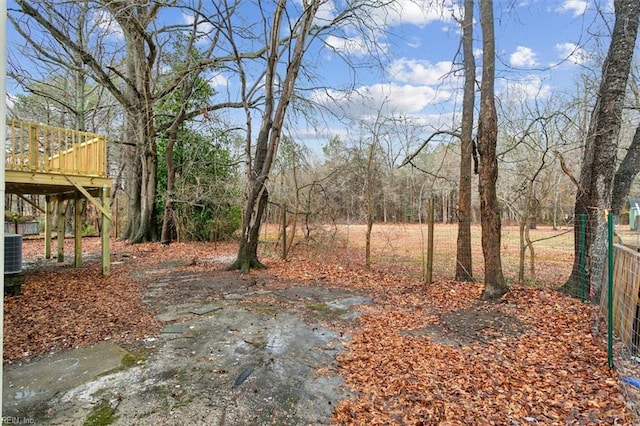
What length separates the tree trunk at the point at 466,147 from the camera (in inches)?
233

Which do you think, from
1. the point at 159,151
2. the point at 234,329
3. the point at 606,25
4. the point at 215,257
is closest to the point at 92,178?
the point at 215,257

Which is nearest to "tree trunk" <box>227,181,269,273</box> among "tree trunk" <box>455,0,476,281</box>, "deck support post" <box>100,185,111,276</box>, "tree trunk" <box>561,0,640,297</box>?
"deck support post" <box>100,185,111,276</box>

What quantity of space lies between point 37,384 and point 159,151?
11.2 metres

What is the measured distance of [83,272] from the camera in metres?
6.95

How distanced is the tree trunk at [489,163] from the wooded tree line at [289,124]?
0.02 m

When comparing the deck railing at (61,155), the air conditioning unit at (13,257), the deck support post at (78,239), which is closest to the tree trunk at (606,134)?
the air conditioning unit at (13,257)

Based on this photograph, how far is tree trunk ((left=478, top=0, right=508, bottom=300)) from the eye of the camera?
4746 mm

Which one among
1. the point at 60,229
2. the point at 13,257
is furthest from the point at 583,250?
the point at 60,229

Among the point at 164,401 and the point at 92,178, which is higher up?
the point at 92,178

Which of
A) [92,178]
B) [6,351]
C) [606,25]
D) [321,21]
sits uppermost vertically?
[321,21]

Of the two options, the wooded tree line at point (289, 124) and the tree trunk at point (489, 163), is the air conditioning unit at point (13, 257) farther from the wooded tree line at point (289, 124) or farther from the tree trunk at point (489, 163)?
the tree trunk at point (489, 163)

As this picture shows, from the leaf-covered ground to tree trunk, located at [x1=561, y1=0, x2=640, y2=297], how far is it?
2.58 ft

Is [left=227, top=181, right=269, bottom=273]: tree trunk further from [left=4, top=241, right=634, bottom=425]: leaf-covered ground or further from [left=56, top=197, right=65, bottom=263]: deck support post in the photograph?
[left=56, top=197, right=65, bottom=263]: deck support post

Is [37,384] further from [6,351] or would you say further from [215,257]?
[215,257]
